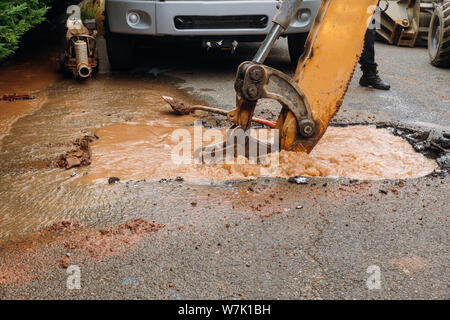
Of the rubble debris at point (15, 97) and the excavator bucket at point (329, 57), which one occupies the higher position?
the excavator bucket at point (329, 57)

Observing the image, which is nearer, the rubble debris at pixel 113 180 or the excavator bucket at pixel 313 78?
the excavator bucket at pixel 313 78

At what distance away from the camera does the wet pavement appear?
7.54 ft

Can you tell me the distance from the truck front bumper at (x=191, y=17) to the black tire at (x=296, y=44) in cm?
64

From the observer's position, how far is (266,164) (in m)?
3.52

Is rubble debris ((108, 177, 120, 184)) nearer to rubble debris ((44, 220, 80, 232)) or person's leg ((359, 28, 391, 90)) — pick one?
rubble debris ((44, 220, 80, 232))

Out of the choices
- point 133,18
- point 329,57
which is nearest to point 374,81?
point 329,57

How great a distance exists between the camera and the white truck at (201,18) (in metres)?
5.67

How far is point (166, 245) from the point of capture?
2.62 metres

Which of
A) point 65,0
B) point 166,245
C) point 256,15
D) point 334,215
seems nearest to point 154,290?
point 166,245

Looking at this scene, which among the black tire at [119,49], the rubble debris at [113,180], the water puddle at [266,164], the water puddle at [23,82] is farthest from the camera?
the black tire at [119,49]

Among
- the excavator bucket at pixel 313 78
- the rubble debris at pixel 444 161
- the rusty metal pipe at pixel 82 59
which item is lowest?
the rubble debris at pixel 444 161

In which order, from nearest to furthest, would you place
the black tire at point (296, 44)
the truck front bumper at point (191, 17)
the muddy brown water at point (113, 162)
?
1. the muddy brown water at point (113, 162)
2. the truck front bumper at point (191, 17)
3. the black tire at point (296, 44)

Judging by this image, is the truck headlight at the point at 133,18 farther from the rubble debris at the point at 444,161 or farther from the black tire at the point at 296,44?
the rubble debris at the point at 444,161

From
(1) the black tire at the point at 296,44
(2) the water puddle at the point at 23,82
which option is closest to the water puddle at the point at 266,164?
(2) the water puddle at the point at 23,82
